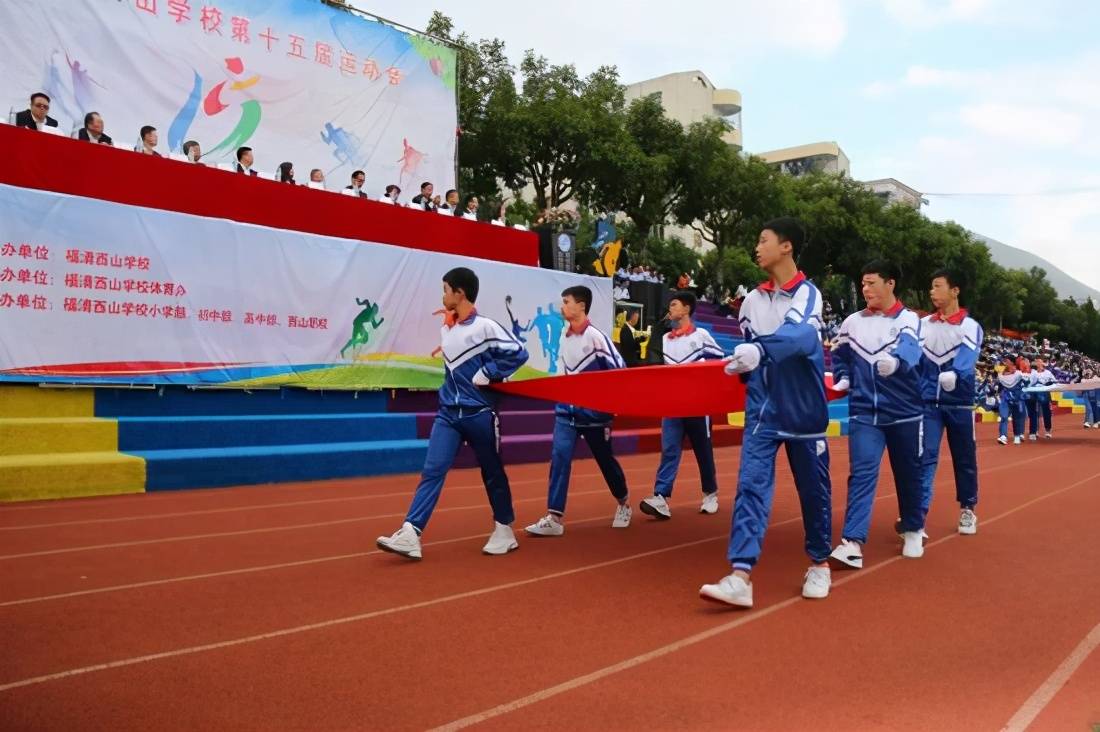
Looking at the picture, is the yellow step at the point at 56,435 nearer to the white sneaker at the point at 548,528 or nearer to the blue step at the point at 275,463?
the blue step at the point at 275,463

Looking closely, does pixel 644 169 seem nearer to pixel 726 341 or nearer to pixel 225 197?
pixel 726 341

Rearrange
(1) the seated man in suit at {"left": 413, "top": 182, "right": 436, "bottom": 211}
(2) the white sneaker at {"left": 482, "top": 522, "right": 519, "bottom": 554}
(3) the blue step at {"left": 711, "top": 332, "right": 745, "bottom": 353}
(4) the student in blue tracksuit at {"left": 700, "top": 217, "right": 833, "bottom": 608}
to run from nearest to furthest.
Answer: (4) the student in blue tracksuit at {"left": 700, "top": 217, "right": 833, "bottom": 608} < (2) the white sneaker at {"left": 482, "top": 522, "right": 519, "bottom": 554} < (1) the seated man in suit at {"left": 413, "top": 182, "right": 436, "bottom": 211} < (3) the blue step at {"left": 711, "top": 332, "right": 745, "bottom": 353}

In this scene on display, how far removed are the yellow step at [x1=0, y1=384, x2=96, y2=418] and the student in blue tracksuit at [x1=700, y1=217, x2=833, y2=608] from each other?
659 centimetres

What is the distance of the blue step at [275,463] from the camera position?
829cm

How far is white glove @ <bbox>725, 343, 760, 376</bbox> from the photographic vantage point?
416 centimetres

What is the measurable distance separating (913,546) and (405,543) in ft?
10.6

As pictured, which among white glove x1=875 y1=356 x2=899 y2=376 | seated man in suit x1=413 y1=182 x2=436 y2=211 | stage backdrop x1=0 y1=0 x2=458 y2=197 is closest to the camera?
white glove x1=875 y1=356 x2=899 y2=376

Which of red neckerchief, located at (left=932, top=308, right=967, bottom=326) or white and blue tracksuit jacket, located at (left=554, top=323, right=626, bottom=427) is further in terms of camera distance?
red neckerchief, located at (left=932, top=308, right=967, bottom=326)

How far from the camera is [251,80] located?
13.9 metres

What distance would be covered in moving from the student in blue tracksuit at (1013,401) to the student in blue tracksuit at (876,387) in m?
13.7

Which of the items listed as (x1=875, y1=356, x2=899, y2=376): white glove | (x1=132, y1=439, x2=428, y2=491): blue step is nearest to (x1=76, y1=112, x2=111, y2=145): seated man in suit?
(x1=132, y1=439, x2=428, y2=491): blue step

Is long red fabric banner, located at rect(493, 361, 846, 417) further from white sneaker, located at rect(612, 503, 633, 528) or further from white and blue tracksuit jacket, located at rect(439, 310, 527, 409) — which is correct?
white sneaker, located at rect(612, 503, 633, 528)

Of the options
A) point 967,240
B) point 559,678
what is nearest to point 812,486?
point 559,678

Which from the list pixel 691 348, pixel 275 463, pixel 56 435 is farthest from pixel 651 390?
pixel 56 435
